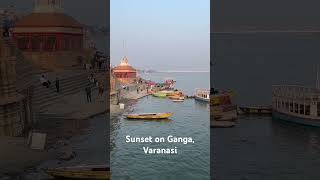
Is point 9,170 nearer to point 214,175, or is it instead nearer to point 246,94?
point 214,175

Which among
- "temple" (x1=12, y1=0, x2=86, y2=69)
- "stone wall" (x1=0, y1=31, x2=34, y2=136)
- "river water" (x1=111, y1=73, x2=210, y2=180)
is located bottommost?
"river water" (x1=111, y1=73, x2=210, y2=180)

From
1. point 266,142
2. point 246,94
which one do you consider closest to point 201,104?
point 246,94

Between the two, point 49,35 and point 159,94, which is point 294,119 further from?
point 159,94

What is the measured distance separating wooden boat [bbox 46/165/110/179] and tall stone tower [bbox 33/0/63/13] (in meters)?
17.0

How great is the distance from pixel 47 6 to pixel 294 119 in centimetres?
1424

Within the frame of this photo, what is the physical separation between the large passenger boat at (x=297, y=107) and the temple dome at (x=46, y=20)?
11.7 m

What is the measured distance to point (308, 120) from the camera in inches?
1025

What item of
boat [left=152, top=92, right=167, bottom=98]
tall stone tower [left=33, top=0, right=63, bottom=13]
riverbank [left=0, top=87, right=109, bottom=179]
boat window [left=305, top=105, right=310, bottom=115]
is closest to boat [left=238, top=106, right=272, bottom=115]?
boat window [left=305, top=105, right=310, bottom=115]

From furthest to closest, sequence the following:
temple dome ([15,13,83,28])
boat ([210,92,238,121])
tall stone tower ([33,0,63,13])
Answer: tall stone tower ([33,0,63,13]), boat ([210,92,238,121]), temple dome ([15,13,83,28])

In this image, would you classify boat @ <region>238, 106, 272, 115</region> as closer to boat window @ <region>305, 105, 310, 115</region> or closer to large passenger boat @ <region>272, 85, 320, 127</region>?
large passenger boat @ <region>272, 85, 320, 127</region>

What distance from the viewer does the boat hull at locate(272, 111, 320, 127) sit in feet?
84.5

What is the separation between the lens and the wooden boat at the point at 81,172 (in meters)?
13.4

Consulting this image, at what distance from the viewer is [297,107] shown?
1080 inches

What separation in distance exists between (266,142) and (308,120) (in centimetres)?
498
